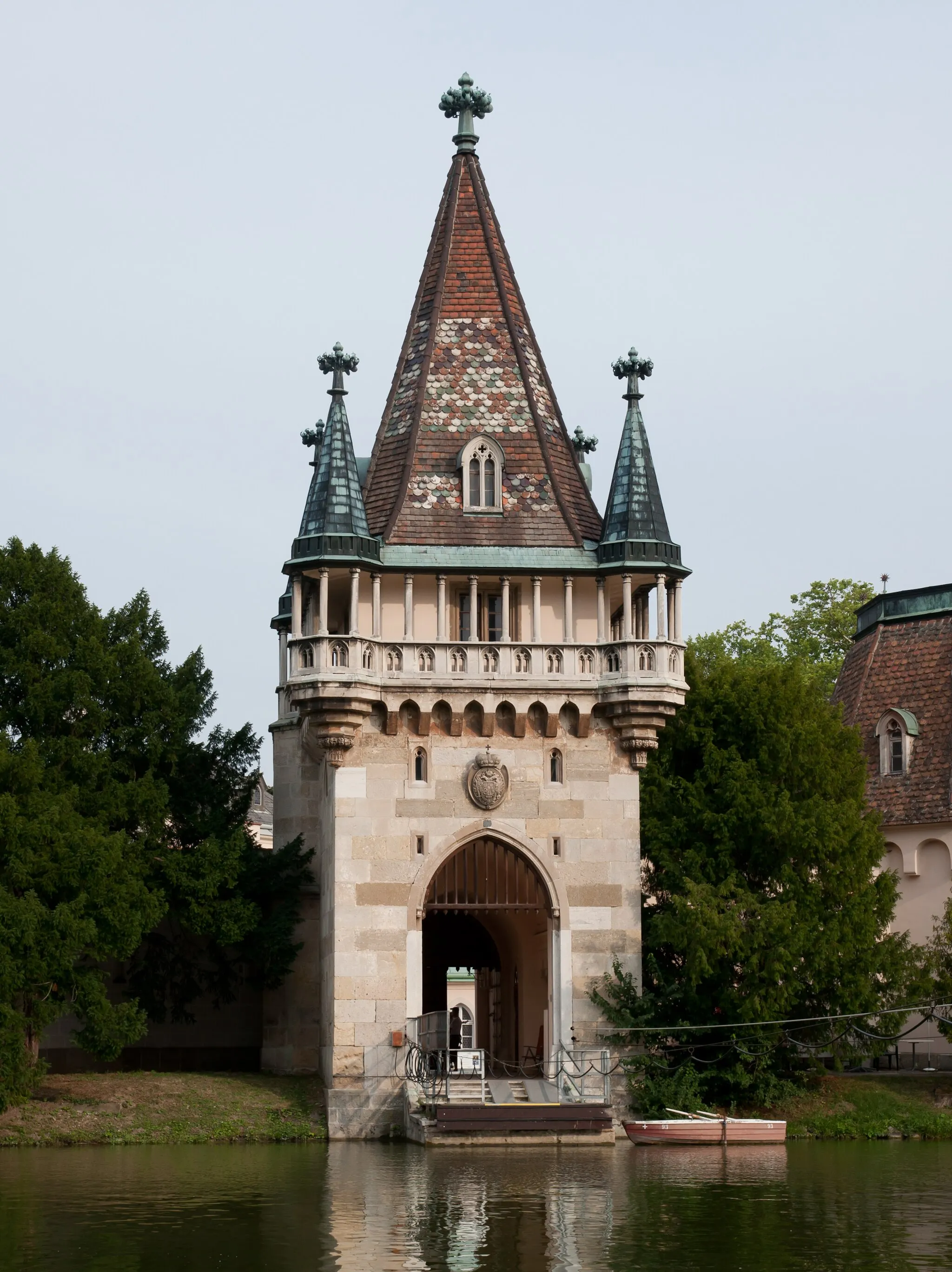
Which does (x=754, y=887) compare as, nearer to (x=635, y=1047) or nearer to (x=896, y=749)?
(x=635, y=1047)

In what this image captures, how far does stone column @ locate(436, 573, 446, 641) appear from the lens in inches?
1718

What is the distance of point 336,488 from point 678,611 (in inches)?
310

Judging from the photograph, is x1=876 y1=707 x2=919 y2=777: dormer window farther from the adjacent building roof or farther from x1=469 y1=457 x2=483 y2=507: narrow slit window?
x1=469 y1=457 x2=483 y2=507: narrow slit window

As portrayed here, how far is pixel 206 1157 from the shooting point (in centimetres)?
3634

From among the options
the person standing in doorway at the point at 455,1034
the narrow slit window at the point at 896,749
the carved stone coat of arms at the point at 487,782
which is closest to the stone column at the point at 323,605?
the carved stone coat of arms at the point at 487,782

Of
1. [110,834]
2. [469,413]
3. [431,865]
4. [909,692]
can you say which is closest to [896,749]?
[909,692]

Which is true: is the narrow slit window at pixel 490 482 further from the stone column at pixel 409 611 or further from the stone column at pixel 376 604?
the stone column at pixel 376 604

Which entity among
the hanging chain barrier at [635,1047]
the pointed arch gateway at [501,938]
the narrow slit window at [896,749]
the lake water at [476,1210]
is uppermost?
the narrow slit window at [896,749]

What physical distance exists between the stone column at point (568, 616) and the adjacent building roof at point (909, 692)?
41.4 ft

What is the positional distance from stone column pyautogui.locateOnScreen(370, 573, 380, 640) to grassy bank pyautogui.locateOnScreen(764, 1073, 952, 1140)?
13209 mm

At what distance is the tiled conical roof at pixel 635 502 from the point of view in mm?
43728

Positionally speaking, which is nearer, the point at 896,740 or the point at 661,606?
the point at 661,606

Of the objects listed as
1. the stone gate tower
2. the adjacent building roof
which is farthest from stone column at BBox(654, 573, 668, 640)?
the adjacent building roof

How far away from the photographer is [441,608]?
43719 mm
